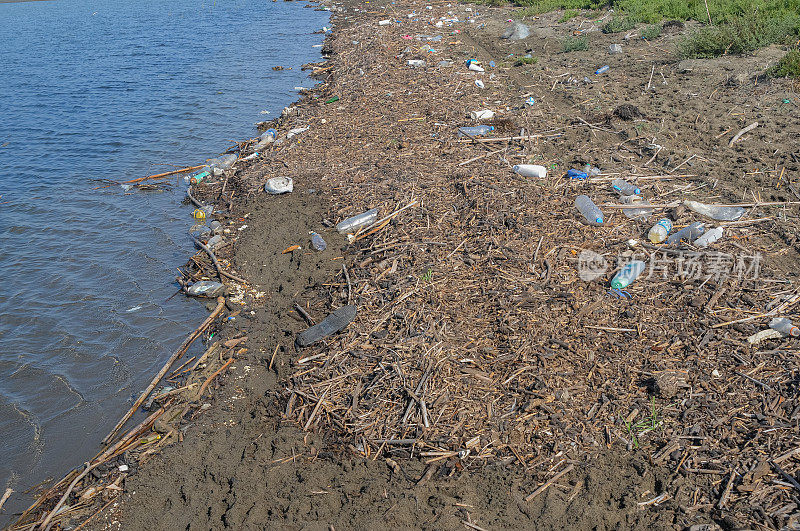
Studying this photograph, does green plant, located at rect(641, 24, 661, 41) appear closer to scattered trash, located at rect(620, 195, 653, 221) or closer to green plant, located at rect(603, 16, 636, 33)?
green plant, located at rect(603, 16, 636, 33)

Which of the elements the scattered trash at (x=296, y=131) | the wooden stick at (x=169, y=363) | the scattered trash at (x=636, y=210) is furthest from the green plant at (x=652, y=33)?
the wooden stick at (x=169, y=363)

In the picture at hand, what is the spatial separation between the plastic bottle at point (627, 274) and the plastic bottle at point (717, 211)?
4.63 feet

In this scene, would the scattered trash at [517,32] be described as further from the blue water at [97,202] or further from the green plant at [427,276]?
the green plant at [427,276]

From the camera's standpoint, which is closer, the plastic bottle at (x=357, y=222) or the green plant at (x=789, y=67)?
the plastic bottle at (x=357, y=222)

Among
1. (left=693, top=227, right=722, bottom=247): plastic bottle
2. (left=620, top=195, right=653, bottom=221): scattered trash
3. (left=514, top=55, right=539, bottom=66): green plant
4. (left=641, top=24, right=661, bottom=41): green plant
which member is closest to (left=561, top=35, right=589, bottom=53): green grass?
(left=514, top=55, right=539, bottom=66): green plant

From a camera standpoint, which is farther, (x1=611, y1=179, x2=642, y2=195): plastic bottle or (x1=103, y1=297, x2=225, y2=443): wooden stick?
(x1=611, y1=179, x2=642, y2=195): plastic bottle

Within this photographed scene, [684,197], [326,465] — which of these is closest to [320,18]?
[684,197]

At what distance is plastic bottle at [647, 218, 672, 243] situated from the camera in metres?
5.82

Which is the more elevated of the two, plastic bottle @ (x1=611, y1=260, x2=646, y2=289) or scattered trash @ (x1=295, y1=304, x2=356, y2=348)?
plastic bottle @ (x1=611, y1=260, x2=646, y2=289)

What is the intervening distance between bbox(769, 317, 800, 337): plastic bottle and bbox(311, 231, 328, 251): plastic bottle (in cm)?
480

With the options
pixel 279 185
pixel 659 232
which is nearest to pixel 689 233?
pixel 659 232

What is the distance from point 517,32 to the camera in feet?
50.7

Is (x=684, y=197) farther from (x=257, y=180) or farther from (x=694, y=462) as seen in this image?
(x=257, y=180)

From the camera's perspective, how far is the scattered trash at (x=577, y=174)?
283 inches
